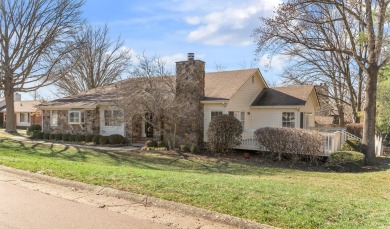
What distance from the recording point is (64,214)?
5840 millimetres

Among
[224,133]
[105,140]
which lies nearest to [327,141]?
[224,133]

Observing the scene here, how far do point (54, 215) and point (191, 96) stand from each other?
619 inches

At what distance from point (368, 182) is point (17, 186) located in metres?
11.2

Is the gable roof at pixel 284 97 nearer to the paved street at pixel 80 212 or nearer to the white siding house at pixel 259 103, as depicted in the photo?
the white siding house at pixel 259 103

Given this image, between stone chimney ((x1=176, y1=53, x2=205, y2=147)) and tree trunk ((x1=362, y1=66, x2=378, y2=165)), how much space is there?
951 cm

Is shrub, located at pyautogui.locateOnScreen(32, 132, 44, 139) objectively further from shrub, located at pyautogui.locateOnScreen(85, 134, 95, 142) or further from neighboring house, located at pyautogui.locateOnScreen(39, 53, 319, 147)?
shrub, located at pyautogui.locateOnScreen(85, 134, 95, 142)

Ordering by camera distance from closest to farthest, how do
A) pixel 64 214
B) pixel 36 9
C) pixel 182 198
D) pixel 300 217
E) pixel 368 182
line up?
pixel 300 217, pixel 64 214, pixel 182 198, pixel 368 182, pixel 36 9

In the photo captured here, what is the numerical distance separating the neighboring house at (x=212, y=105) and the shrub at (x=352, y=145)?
421cm

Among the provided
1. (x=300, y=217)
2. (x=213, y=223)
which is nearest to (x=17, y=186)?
(x=213, y=223)

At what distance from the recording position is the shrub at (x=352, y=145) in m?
17.0

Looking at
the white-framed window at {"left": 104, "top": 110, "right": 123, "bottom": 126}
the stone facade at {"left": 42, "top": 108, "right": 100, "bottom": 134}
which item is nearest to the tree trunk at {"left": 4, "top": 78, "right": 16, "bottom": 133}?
the stone facade at {"left": 42, "top": 108, "right": 100, "bottom": 134}

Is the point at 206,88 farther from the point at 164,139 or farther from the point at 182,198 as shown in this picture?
the point at 182,198

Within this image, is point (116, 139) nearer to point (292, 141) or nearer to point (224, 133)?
point (224, 133)

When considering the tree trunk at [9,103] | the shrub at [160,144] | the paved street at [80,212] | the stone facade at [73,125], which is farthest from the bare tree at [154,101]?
the tree trunk at [9,103]
